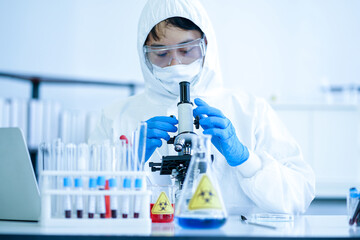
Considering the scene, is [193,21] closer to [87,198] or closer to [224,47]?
[87,198]

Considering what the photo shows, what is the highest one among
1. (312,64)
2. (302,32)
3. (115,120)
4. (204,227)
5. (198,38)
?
(302,32)

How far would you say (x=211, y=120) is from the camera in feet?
3.75

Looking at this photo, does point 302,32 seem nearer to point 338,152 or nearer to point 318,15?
point 318,15

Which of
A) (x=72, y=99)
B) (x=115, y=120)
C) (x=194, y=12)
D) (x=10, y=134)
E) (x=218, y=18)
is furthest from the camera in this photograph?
(x=218, y=18)

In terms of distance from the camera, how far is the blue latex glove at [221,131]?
3.78 feet

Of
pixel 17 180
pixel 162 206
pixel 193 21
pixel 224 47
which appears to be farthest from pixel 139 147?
pixel 224 47

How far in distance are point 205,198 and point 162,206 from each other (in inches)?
7.2

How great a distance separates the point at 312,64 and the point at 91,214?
2.95 m

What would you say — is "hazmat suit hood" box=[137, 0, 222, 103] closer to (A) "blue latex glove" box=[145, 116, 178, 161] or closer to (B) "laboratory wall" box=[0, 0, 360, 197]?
(A) "blue latex glove" box=[145, 116, 178, 161]

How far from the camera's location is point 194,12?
4.73ft

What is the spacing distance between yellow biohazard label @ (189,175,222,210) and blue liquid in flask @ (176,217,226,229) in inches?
0.9

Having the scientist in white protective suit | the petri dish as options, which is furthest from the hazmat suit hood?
the petri dish

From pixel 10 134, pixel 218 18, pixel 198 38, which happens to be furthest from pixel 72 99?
pixel 10 134

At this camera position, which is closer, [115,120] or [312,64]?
[115,120]
